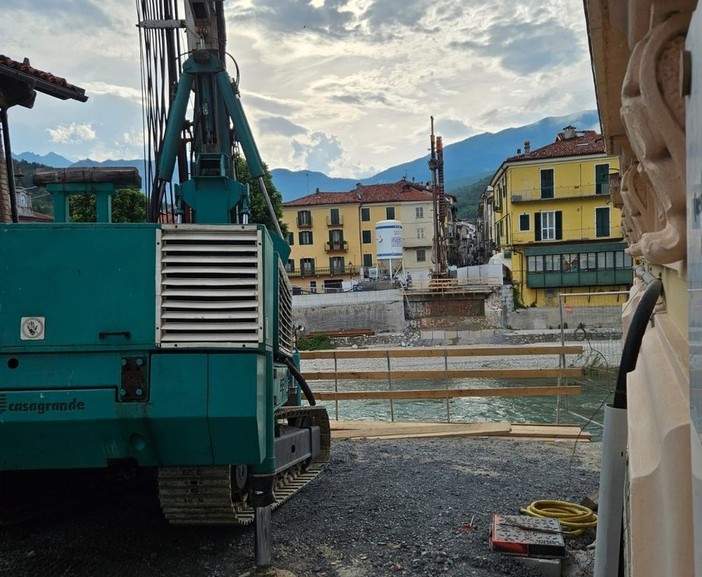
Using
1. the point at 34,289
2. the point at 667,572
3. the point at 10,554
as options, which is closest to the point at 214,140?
the point at 34,289

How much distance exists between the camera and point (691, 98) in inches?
40.7

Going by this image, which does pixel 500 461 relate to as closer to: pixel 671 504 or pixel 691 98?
pixel 671 504

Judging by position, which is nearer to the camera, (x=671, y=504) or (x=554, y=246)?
(x=671, y=504)

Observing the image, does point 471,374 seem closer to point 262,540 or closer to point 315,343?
point 262,540

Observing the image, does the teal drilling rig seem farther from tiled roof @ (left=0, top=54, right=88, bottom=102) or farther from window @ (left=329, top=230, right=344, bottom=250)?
window @ (left=329, top=230, right=344, bottom=250)

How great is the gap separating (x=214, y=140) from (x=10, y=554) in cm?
422

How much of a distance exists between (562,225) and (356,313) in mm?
15269

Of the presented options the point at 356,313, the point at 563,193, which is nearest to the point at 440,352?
the point at 356,313

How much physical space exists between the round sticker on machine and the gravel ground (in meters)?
→ 1.86

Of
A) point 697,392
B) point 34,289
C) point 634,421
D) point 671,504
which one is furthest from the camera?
point 34,289

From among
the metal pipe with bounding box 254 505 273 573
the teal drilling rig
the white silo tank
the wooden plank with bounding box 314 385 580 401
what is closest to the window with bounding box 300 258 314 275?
the white silo tank

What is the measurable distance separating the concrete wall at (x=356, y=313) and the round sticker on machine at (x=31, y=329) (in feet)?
111

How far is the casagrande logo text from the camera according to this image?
11.1ft

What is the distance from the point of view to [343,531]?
5145 millimetres
